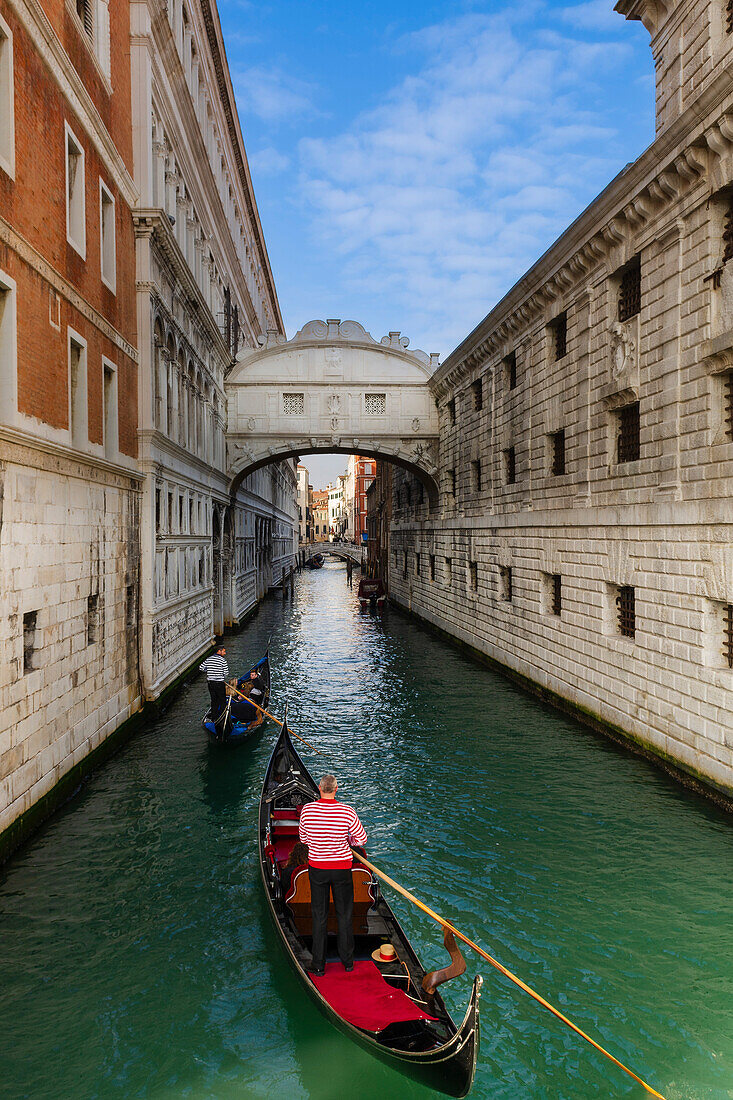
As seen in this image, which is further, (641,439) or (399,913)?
(641,439)

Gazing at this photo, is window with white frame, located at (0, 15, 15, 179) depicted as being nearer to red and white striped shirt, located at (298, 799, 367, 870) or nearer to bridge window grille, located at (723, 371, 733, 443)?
red and white striped shirt, located at (298, 799, 367, 870)

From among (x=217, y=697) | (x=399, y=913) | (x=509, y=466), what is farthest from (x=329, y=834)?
(x=509, y=466)

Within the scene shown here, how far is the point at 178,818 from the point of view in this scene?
870 cm

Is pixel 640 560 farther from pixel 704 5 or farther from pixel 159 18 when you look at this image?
pixel 159 18

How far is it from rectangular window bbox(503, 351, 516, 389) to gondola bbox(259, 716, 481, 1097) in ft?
43.8

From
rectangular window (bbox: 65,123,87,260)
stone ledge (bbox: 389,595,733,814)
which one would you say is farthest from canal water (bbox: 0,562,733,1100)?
rectangular window (bbox: 65,123,87,260)

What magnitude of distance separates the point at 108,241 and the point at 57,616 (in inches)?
238

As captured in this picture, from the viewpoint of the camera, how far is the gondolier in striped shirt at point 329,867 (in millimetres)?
5098

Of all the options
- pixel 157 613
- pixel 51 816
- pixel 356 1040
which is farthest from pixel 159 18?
pixel 356 1040

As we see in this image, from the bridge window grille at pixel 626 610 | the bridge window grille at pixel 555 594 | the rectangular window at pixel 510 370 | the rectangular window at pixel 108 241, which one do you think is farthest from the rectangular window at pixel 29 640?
the rectangular window at pixel 510 370

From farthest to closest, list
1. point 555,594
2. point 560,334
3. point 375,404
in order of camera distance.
A: 1. point 375,404
2. point 560,334
3. point 555,594

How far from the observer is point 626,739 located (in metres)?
10.8

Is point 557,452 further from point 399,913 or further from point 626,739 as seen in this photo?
point 399,913

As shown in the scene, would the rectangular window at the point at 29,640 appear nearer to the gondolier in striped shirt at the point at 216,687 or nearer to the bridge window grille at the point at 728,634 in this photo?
the gondolier in striped shirt at the point at 216,687
